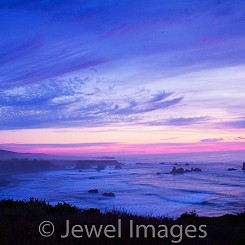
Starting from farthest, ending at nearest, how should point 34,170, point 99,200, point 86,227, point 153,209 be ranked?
1. point 34,170
2. point 99,200
3. point 153,209
4. point 86,227

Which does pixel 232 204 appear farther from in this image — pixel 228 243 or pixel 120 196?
pixel 228 243

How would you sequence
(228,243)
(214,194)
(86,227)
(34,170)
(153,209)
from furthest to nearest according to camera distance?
1. (34,170)
2. (214,194)
3. (153,209)
4. (86,227)
5. (228,243)

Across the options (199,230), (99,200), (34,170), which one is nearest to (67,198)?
(99,200)

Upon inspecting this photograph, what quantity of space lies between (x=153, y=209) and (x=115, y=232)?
24.0m

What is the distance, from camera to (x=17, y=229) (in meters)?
7.18

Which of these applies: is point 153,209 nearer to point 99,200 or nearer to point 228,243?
point 99,200

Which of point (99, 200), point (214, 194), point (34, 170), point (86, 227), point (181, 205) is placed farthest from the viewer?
point (34, 170)

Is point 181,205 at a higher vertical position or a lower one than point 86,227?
lower

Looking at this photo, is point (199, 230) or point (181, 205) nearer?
point (199, 230)

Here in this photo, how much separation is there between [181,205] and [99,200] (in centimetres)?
1002

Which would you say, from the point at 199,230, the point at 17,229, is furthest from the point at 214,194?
the point at 17,229

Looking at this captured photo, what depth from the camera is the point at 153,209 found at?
31.0 m

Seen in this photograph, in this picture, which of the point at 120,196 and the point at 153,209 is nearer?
the point at 153,209

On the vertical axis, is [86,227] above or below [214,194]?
above
